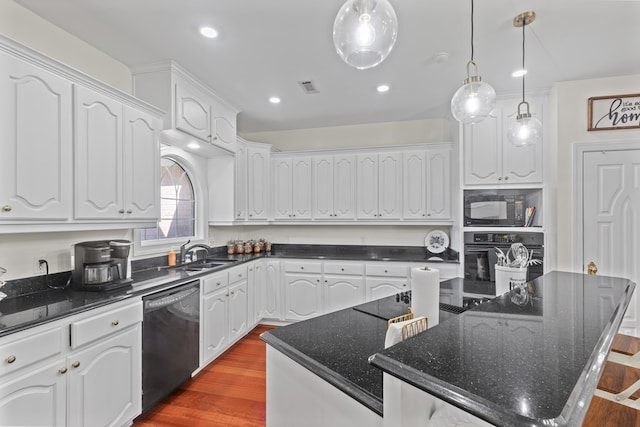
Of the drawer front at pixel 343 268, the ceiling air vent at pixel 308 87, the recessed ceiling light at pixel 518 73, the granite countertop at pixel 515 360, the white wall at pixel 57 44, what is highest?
the ceiling air vent at pixel 308 87

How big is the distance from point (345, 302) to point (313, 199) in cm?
141

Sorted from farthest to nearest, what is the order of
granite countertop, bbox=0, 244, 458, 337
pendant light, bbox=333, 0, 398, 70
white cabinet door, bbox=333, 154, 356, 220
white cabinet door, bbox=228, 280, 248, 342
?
1. white cabinet door, bbox=333, 154, 356, 220
2. white cabinet door, bbox=228, 280, 248, 342
3. granite countertop, bbox=0, 244, 458, 337
4. pendant light, bbox=333, 0, 398, 70

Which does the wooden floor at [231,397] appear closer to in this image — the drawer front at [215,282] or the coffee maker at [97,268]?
Answer: the drawer front at [215,282]

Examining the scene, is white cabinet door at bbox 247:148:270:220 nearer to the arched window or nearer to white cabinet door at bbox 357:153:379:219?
the arched window

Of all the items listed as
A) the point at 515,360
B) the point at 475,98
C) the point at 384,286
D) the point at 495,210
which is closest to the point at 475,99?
the point at 475,98

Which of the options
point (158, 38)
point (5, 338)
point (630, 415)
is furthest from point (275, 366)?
point (158, 38)

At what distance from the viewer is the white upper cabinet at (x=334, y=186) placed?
400cm

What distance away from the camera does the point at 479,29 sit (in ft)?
6.93

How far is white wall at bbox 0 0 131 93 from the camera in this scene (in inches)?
72.6

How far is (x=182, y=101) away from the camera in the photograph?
270 centimetres

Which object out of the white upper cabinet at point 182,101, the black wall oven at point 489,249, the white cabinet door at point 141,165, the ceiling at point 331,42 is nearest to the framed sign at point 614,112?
the ceiling at point 331,42

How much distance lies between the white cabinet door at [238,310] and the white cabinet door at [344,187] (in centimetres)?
152

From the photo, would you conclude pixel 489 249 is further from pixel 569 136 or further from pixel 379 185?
pixel 379 185

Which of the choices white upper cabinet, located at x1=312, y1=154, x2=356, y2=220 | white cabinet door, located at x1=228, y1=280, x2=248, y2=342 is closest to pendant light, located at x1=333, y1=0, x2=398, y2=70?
white cabinet door, located at x1=228, y1=280, x2=248, y2=342
